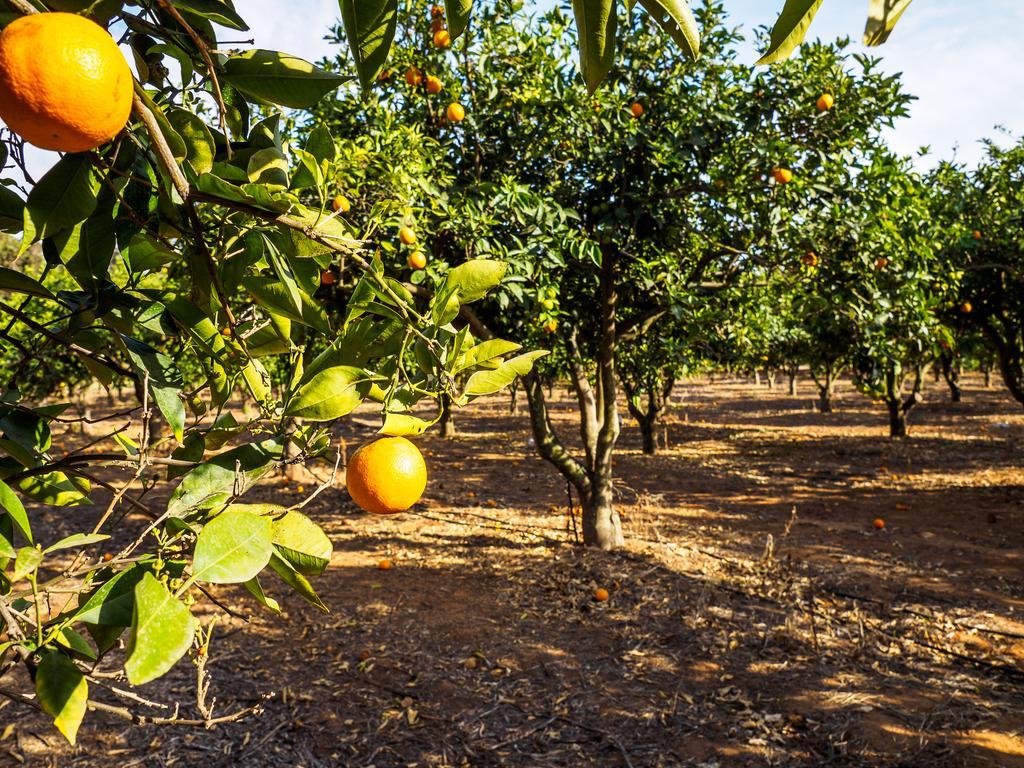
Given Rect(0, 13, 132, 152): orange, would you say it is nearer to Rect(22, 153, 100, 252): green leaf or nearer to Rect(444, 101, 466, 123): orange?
Rect(22, 153, 100, 252): green leaf

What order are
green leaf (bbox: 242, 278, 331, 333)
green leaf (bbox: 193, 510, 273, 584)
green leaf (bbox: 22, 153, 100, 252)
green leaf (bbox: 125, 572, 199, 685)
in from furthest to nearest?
green leaf (bbox: 242, 278, 331, 333) → green leaf (bbox: 22, 153, 100, 252) → green leaf (bbox: 193, 510, 273, 584) → green leaf (bbox: 125, 572, 199, 685)

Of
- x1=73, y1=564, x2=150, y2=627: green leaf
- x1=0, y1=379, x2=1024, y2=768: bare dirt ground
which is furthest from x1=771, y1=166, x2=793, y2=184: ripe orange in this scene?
x1=73, y1=564, x2=150, y2=627: green leaf

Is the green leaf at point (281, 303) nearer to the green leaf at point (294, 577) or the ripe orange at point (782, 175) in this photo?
the green leaf at point (294, 577)

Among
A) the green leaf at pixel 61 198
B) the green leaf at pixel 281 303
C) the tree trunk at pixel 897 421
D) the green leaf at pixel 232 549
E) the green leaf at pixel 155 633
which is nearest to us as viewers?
the green leaf at pixel 155 633

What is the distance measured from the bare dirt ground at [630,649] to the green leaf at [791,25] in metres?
3.88

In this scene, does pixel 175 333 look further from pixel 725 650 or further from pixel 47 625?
pixel 725 650

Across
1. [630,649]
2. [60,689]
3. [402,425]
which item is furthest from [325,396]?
[630,649]

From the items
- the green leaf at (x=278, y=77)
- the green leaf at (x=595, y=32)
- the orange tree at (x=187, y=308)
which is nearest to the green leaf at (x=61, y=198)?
the orange tree at (x=187, y=308)

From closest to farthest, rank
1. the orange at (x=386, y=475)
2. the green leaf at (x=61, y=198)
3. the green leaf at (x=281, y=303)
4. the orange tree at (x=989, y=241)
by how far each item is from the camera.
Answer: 1. the green leaf at (x=61, y=198)
2. the green leaf at (x=281, y=303)
3. the orange at (x=386, y=475)
4. the orange tree at (x=989, y=241)

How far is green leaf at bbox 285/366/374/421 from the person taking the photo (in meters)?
0.87

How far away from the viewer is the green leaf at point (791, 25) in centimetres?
55

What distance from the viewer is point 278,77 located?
94 cm

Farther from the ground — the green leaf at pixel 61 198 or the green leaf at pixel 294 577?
the green leaf at pixel 61 198

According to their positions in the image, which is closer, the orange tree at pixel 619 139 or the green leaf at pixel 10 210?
the green leaf at pixel 10 210
